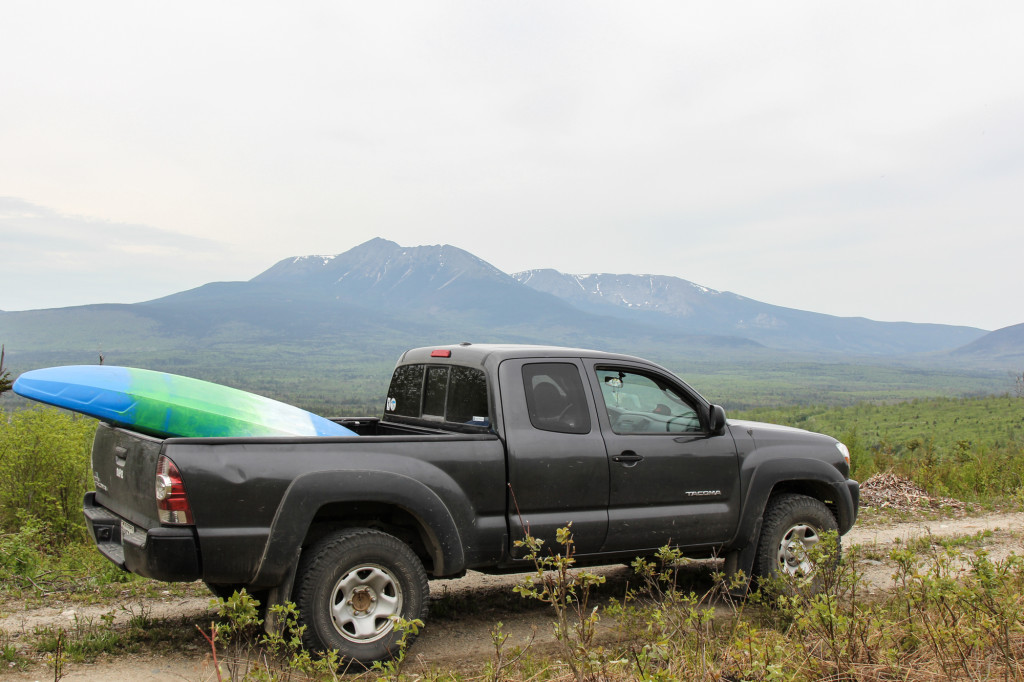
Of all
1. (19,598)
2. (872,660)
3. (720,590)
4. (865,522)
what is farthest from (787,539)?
(19,598)

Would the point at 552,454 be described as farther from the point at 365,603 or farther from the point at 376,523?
the point at 365,603

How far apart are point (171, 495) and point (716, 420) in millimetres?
3619

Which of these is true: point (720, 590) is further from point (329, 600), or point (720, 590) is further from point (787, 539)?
point (329, 600)

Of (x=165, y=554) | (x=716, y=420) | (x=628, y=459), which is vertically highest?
(x=716, y=420)

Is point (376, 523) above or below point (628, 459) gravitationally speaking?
below

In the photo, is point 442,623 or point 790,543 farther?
point 790,543

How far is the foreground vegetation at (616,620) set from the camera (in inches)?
155

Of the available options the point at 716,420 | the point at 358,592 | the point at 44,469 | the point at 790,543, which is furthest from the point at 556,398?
the point at 44,469

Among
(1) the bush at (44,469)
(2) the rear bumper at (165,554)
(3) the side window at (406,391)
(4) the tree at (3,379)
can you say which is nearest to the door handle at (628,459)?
(3) the side window at (406,391)

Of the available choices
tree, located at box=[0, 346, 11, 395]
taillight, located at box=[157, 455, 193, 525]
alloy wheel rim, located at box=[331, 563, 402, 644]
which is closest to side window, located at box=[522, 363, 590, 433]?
alloy wheel rim, located at box=[331, 563, 402, 644]

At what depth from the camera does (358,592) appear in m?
4.79

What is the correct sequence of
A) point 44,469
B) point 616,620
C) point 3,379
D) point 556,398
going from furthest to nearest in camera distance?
point 3,379, point 44,469, point 556,398, point 616,620

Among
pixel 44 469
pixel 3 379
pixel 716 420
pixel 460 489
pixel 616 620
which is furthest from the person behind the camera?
pixel 3 379

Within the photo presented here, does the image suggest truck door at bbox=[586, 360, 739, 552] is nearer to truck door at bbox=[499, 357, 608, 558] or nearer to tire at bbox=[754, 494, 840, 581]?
truck door at bbox=[499, 357, 608, 558]
